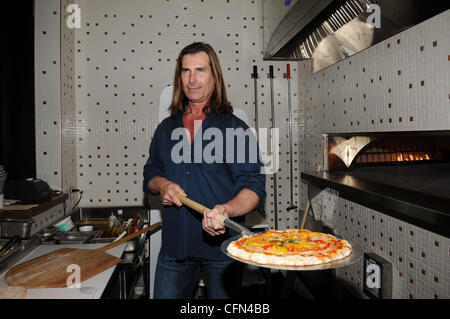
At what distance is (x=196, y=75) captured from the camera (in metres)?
1.82

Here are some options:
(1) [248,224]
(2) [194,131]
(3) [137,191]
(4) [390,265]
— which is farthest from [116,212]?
(4) [390,265]

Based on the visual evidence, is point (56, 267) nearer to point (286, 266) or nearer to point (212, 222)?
point (212, 222)

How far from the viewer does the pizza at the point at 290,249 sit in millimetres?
1253

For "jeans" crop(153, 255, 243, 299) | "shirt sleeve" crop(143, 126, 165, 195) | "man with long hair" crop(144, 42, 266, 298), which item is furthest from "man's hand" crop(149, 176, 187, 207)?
"jeans" crop(153, 255, 243, 299)

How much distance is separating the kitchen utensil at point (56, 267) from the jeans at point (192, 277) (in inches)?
10.6

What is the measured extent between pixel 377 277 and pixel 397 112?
3.24 ft

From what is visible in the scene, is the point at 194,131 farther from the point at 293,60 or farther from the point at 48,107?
the point at 293,60

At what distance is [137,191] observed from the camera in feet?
10.7

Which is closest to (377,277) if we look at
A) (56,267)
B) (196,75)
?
(196,75)

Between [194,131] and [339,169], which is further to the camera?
[339,169]

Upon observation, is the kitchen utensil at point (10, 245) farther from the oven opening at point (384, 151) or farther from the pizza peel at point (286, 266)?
the oven opening at point (384, 151)

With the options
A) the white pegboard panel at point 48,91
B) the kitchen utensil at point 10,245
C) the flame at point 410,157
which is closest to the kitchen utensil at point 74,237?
the kitchen utensil at point 10,245

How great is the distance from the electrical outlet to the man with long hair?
0.86 meters

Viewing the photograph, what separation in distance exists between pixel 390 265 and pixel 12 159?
2.77 meters
